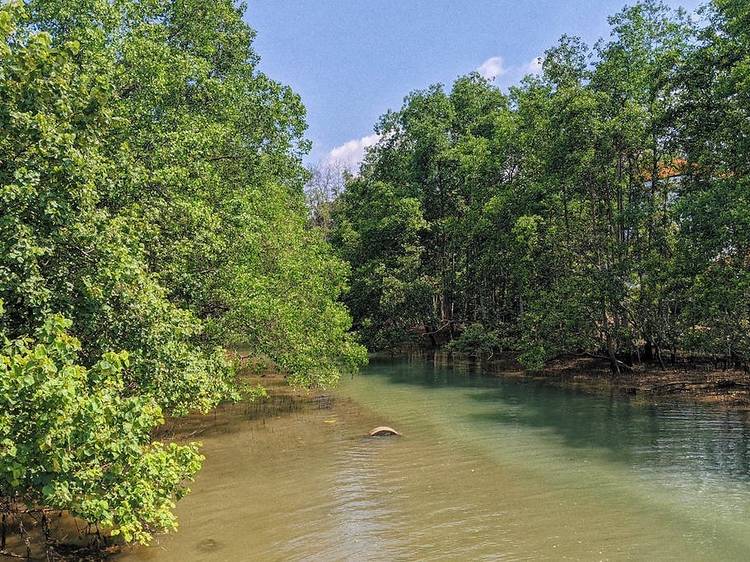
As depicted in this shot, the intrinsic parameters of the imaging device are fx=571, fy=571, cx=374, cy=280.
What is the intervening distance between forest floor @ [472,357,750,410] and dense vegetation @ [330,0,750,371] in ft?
2.79

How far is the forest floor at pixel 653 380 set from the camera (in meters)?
19.2

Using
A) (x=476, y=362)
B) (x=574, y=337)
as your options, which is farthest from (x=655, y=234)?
(x=476, y=362)

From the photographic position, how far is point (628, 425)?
1592cm

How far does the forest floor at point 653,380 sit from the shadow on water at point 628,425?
1.05 meters

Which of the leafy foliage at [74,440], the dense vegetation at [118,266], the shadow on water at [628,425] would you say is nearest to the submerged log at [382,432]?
the shadow on water at [628,425]

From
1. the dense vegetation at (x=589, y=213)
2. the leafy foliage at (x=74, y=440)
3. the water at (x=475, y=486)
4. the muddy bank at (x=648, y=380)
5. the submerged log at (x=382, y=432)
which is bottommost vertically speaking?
the water at (x=475, y=486)

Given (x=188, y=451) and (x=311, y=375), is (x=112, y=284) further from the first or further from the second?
(x=311, y=375)

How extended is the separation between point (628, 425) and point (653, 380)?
23.8ft

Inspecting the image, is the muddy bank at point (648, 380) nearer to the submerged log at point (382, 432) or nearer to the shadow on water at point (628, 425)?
the shadow on water at point (628, 425)

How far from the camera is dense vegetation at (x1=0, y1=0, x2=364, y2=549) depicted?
6.12 m

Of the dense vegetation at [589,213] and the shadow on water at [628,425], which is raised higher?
the dense vegetation at [589,213]

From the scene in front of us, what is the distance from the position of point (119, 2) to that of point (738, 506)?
17200 millimetres

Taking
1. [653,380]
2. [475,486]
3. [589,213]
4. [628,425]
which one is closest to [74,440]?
[475,486]

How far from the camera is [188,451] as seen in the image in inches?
295
